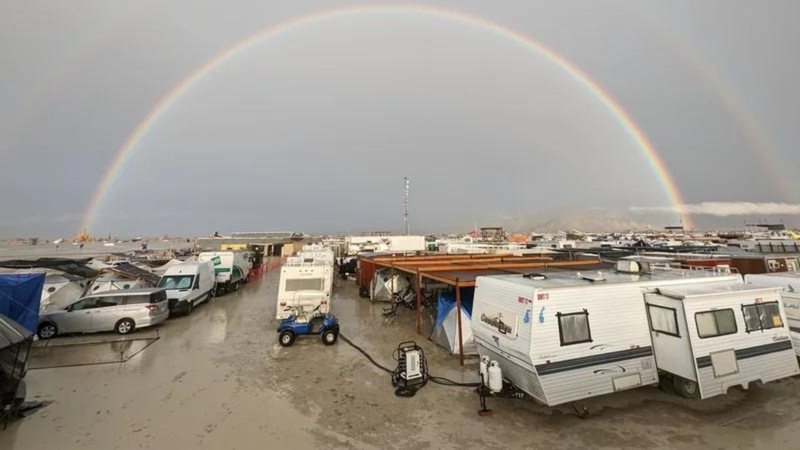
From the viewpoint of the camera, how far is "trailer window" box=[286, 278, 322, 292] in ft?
55.5

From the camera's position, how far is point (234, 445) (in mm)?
7211

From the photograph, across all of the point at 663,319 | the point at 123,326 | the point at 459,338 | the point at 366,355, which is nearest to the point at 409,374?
the point at 459,338

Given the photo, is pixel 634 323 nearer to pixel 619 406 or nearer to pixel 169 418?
pixel 619 406

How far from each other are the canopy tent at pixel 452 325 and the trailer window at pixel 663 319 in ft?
18.7

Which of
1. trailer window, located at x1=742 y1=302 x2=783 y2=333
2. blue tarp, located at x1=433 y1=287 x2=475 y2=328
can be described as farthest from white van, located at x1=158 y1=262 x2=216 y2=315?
trailer window, located at x1=742 y1=302 x2=783 y2=333

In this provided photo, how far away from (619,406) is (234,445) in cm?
942

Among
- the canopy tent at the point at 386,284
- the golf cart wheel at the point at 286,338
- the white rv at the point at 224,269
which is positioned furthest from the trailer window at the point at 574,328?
the white rv at the point at 224,269

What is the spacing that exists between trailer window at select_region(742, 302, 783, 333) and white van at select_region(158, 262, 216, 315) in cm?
2428

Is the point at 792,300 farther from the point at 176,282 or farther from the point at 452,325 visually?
the point at 176,282

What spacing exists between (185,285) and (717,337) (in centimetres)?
2491

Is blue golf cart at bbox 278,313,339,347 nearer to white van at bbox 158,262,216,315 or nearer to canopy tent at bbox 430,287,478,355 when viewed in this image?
canopy tent at bbox 430,287,478,355

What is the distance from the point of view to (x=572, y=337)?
815 centimetres

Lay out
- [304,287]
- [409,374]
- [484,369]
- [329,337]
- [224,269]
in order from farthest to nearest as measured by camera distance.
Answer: [224,269] → [304,287] → [329,337] → [409,374] → [484,369]

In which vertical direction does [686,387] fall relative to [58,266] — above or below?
below
